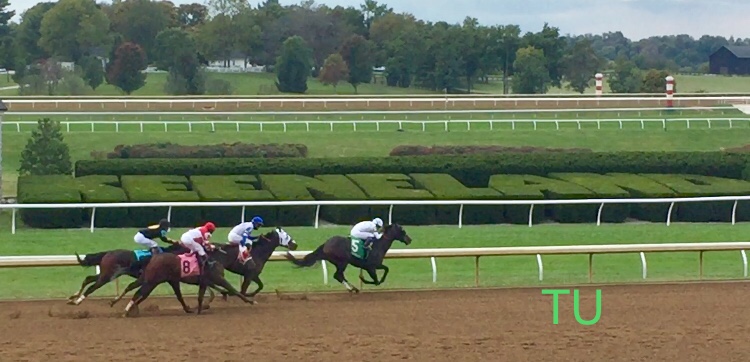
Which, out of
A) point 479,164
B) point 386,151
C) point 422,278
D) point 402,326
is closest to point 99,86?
point 386,151

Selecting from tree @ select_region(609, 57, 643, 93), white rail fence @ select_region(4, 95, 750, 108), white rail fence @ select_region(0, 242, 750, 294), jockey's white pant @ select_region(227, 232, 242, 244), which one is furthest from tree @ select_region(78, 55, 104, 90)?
jockey's white pant @ select_region(227, 232, 242, 244)

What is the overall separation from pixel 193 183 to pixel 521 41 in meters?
25.8

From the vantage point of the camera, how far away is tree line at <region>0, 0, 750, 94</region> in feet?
120

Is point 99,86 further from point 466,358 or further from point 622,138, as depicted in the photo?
point 466,358

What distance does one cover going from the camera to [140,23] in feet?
145

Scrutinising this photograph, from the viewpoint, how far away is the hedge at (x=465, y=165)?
18031mm

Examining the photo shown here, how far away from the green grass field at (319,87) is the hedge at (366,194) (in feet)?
63.3

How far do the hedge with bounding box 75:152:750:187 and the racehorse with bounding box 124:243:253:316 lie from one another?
27.1 feet

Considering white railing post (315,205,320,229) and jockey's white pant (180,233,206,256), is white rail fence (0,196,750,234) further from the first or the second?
jockey's white pant (180,233,206,256)

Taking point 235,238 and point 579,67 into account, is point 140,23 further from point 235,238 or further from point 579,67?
point 235,238

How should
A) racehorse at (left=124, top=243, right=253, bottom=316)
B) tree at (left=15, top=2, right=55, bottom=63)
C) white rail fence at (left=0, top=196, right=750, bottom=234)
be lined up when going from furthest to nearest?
1. tree at (left=15, top=2, right=55, bottom=63)
2. white rail fence at (left=0, top=196, right=750, bottom=234)
3. racehorse at (left=124, top=243, right=253, bottom=316)

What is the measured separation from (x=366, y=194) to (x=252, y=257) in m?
5.91

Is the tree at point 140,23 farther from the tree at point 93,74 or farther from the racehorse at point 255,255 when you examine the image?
the racehorse at point 255,255

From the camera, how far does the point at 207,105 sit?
88.8ft
